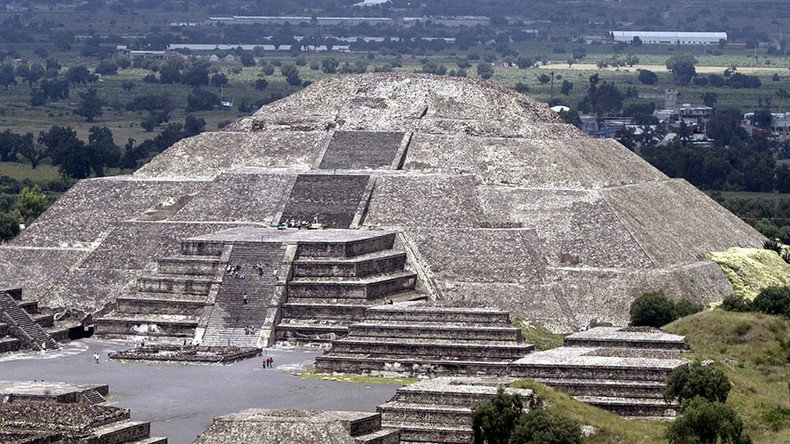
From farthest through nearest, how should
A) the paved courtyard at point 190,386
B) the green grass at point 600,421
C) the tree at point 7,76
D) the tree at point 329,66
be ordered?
1. the tree at point 329,66
2. the tree at point 7,76
3. the paved courtyard at point 190,386
4. the green grass at point 600,421

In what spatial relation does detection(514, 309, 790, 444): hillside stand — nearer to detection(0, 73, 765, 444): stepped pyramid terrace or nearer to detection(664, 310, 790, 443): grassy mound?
detection(664, 310, 790, 443): grassy mound

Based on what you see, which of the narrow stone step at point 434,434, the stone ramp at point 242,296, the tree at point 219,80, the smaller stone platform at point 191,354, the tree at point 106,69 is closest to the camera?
the narrow stone step at point 434,434

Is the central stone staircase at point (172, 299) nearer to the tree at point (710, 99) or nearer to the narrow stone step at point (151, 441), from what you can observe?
the narrow stone step at point (151, 441)

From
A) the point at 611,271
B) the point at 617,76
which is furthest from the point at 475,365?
the point at 617,76

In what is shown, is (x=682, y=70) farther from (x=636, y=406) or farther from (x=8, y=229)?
(x=636, y=406)

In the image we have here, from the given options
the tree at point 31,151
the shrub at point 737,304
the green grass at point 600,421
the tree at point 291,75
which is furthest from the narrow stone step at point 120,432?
the tree at point 291,75

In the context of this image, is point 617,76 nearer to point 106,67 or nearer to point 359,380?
point 106,67

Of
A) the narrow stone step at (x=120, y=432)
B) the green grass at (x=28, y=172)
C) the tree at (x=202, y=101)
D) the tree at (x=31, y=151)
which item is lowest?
the tree at (x=202, y=101)
